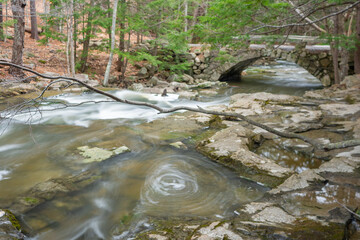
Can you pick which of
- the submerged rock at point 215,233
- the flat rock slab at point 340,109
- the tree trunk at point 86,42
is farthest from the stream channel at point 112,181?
the tree trunk at point 86,42

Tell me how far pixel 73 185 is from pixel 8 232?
1.38 meters

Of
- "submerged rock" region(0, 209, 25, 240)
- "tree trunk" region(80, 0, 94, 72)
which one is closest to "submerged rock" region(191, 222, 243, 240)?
"submerged rock" region(0, 209, 25, 240)

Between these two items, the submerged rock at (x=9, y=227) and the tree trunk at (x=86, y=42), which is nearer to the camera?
the submerged rock at (x=9, y=227)

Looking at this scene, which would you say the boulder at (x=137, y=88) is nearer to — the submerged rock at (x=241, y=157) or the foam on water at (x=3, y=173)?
the submerged rock at (x=241, y=157)

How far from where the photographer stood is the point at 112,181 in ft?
14.9

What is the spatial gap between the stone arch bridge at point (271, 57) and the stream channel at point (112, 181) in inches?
295

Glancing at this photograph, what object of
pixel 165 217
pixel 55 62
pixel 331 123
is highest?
pixel 55 62

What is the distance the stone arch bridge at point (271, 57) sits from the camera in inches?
548

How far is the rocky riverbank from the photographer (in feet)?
9.23

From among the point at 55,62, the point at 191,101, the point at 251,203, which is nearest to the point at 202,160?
the point at 251,203

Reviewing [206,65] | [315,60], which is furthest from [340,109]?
[206,65]

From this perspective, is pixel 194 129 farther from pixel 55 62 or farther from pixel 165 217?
pixel 55 62

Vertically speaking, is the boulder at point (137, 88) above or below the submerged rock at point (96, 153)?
above

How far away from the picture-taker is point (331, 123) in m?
6.45
